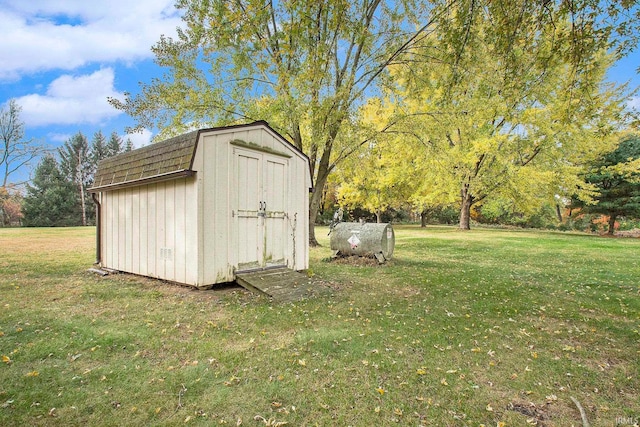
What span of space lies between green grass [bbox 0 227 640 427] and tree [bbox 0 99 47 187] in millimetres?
28987

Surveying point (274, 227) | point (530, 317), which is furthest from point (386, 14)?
point (530, 317)

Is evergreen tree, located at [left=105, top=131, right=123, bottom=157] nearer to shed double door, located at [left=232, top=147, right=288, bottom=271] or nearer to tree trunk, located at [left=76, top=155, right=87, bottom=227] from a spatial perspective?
tree trunk, located at [left=76, top=155, right=87, bottom=227]

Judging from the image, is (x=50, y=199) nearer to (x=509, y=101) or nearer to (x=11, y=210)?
(x=11, y=210)

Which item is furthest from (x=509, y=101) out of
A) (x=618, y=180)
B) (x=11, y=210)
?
(x=11, y=210)

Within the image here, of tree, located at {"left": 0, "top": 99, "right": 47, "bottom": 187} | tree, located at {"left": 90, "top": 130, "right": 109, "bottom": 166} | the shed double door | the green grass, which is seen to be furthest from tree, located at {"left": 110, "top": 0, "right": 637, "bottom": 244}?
tree, located at {"left": 90, "top": 130, "right": 109, "bottom": 166}

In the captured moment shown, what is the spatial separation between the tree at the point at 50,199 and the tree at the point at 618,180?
51850 millimetres

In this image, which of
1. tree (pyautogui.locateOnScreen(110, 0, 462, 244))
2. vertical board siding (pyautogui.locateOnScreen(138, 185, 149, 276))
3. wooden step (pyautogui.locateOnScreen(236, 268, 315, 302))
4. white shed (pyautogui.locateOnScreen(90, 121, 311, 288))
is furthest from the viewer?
tree (pyautogui.locateOnScreen(110, 0, 462, 244))

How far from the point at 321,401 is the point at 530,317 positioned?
4.14m

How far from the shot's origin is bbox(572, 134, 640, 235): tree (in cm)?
2164

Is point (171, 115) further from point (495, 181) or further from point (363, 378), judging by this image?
point (495, 181)

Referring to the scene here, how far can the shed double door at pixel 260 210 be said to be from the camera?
6805mm

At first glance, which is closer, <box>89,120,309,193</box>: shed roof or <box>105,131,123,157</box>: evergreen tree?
<box>89,120,309,193</box>: shed roof

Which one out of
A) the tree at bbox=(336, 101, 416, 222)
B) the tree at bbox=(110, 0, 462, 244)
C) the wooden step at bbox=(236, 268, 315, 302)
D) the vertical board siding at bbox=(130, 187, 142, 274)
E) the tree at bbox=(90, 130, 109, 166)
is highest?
the tree at bbox=(90, 130, 109, 166)

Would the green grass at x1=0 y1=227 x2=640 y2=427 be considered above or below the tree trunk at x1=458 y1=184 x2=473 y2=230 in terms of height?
below
